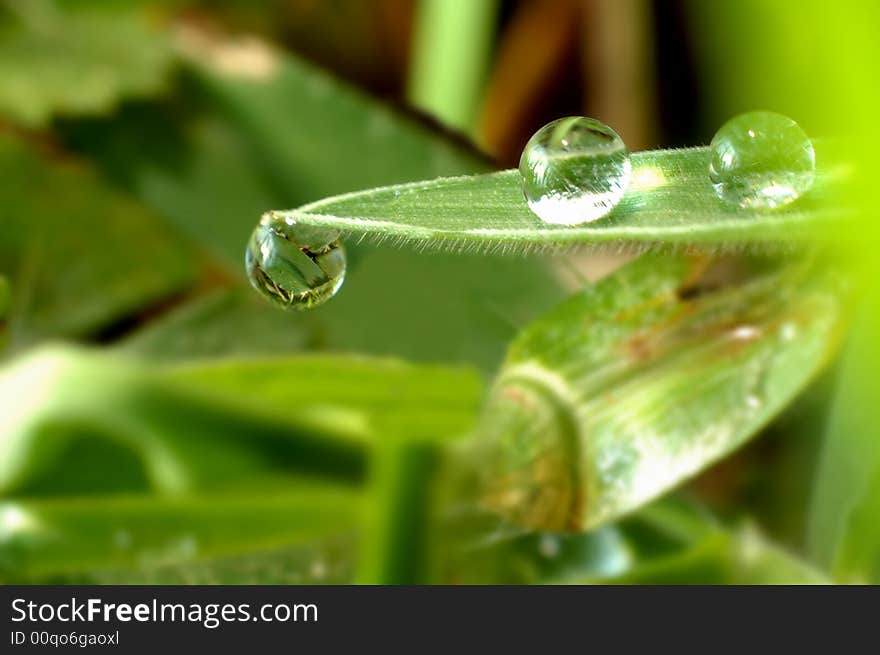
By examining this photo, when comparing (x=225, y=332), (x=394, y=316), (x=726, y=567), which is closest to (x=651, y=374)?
(x=726, y=567)

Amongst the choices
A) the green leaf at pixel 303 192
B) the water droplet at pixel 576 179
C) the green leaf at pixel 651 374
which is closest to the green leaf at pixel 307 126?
the green leaf at pixel 303 192

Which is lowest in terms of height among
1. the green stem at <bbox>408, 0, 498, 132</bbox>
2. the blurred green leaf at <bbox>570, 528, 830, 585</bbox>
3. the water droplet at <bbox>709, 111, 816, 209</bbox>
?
the blurred green leaf at <bbox>570, 528, 830, 585</bbox>

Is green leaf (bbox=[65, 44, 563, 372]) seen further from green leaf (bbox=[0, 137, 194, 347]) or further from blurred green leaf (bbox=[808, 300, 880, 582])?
blurred green leaf (bbox=[808, 300, 880, 582])

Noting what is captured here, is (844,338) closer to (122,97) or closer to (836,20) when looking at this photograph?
(836,20)

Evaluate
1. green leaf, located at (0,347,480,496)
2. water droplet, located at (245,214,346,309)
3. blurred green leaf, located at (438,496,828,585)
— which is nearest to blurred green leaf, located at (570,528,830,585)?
blurred green leaf, located at (438,496,828,585)

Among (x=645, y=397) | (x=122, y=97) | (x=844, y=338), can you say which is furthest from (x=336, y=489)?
(x=122, y=97)
